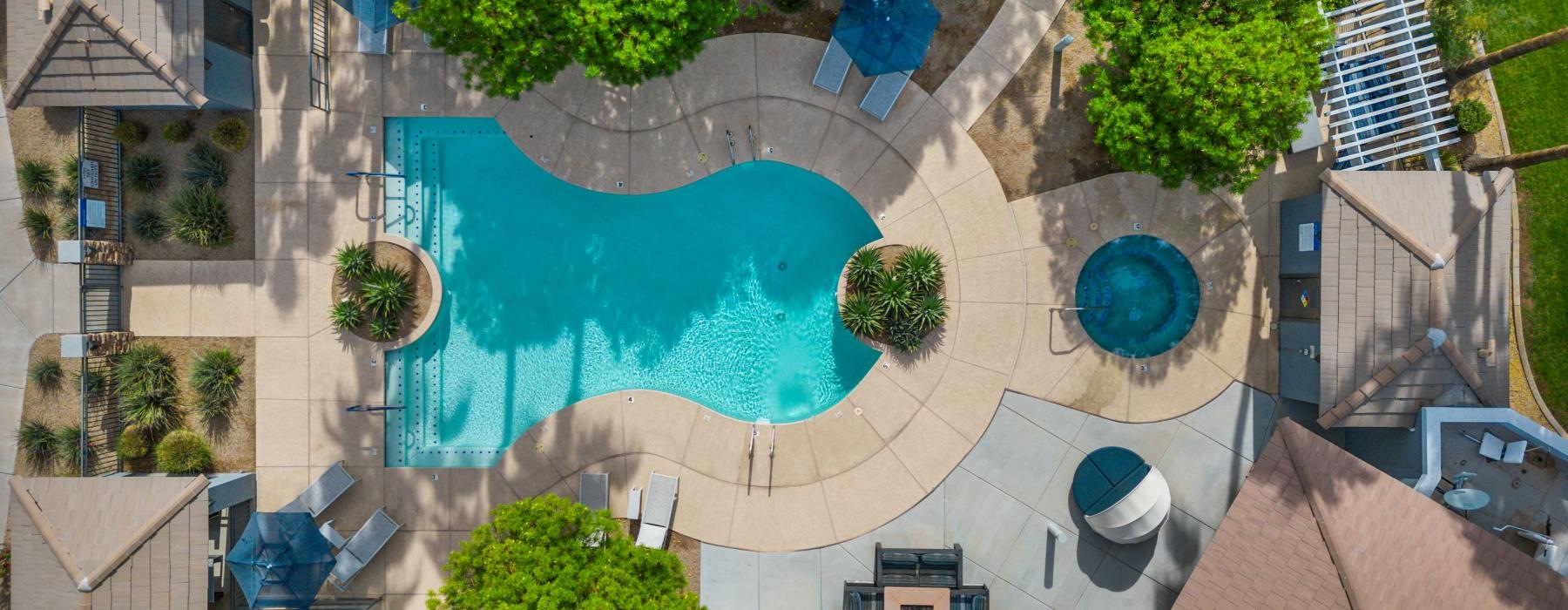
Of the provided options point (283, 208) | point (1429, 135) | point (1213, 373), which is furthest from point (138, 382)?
point (1429, 135)

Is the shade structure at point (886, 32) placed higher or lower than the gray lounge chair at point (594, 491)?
higher

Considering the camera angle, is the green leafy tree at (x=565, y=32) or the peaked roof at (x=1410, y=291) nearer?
the green leafy tree at (x=565, y=32)

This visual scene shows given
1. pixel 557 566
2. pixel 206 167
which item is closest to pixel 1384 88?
pixel 557 566

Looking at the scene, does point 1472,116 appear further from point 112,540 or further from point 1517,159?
point 112,540

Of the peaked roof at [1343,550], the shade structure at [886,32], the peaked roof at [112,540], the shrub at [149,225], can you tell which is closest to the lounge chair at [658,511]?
the peaked roof at [112,540]

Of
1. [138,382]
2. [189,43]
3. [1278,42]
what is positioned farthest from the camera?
[138,382]

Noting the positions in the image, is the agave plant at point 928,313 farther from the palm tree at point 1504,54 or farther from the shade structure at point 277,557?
the shade structure at point 277,557

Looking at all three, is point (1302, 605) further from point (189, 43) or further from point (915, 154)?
point (189, 43)
